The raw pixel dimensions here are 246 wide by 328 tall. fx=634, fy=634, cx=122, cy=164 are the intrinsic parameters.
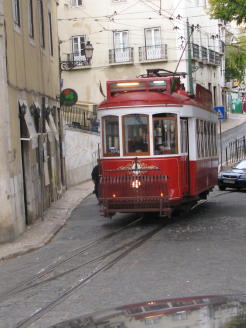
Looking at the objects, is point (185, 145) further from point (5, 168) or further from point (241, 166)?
point (241, 166)

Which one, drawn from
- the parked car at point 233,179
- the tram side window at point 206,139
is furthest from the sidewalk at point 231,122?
the tram side window at point 206,139

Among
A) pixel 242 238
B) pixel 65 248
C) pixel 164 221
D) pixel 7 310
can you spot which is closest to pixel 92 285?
pixel 7 310

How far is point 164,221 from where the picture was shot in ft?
51.5

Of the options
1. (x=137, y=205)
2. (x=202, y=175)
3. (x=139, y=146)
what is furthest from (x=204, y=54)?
(x=137, y=205)

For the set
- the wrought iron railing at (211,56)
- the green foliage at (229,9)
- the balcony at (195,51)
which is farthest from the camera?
the wrought iron railing at (211,56)

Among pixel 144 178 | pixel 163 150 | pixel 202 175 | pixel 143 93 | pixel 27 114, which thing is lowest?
pixel 202 175

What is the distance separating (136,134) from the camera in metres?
14.6

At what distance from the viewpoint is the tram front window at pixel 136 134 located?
47.6 feet

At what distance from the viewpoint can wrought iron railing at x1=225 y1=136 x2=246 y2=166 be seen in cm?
3791

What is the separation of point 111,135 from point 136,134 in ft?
2.01

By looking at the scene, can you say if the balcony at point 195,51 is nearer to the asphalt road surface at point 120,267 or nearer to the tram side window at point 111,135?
the asphalt road surface at point 120,267

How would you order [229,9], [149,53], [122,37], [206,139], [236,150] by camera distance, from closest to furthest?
[229,9] < [206,139] < [236,150] < [149,53] < [122,37]

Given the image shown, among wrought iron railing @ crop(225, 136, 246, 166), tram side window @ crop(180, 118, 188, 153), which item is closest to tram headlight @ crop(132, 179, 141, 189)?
tram side window @ crop(180, 118, 188, 153)

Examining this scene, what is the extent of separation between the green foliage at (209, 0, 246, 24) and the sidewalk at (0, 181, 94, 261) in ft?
22.4
